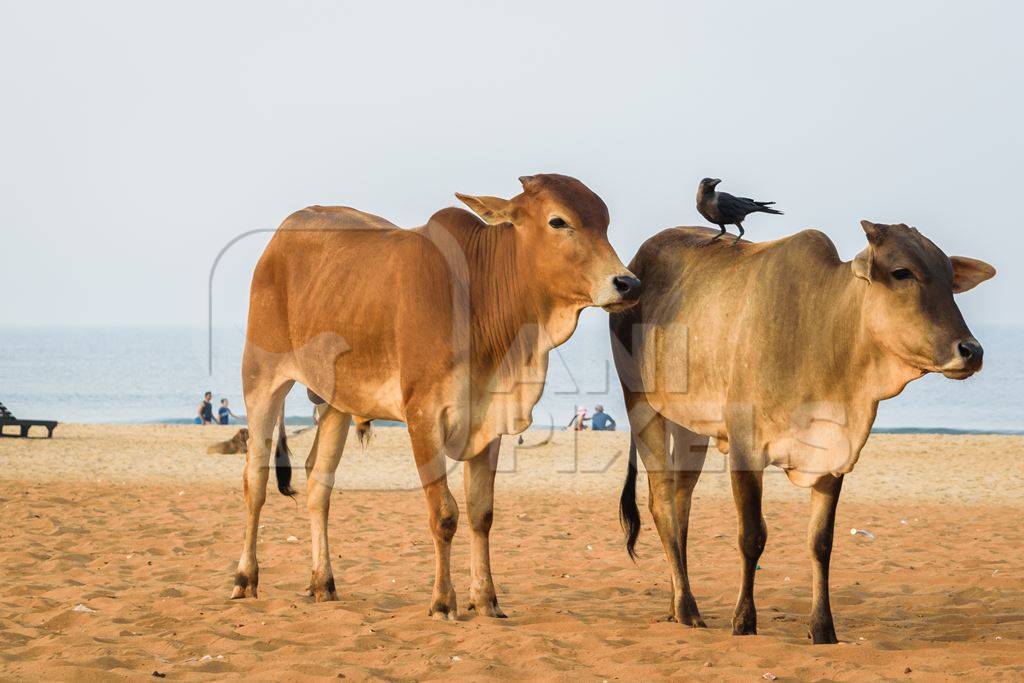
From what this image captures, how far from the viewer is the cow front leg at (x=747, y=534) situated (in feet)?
20.3

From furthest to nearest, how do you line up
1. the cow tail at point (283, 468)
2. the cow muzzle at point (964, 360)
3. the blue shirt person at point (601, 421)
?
the blue shirt person at point (601, 421), the cow tail at point (283, 468), the cow muzzle at point (964, 360)

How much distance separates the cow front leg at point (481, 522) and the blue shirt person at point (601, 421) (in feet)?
65.0

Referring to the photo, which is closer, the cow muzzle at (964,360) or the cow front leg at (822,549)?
the cow muzzle at (964,360)

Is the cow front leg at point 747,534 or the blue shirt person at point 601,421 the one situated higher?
the cow front leg at point 747,534

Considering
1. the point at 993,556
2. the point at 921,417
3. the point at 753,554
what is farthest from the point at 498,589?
the point at 921,417

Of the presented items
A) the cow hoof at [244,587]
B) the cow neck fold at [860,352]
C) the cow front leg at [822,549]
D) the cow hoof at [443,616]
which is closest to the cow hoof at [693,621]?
the cow front leg at [822,549]

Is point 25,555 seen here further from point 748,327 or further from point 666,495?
point 748,327

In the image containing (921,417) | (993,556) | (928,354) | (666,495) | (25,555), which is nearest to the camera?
(928,354)

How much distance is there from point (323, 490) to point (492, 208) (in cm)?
238

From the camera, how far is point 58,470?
53.8ft

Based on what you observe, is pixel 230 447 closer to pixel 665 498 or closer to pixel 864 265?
pixel 665 498

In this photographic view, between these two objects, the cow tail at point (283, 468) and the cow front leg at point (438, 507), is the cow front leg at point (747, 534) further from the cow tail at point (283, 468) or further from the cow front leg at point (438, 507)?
the cow tail at point (283, 468)

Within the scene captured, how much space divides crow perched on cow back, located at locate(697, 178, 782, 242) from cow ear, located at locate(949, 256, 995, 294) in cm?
141

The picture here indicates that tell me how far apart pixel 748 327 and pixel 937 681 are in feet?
6.83
